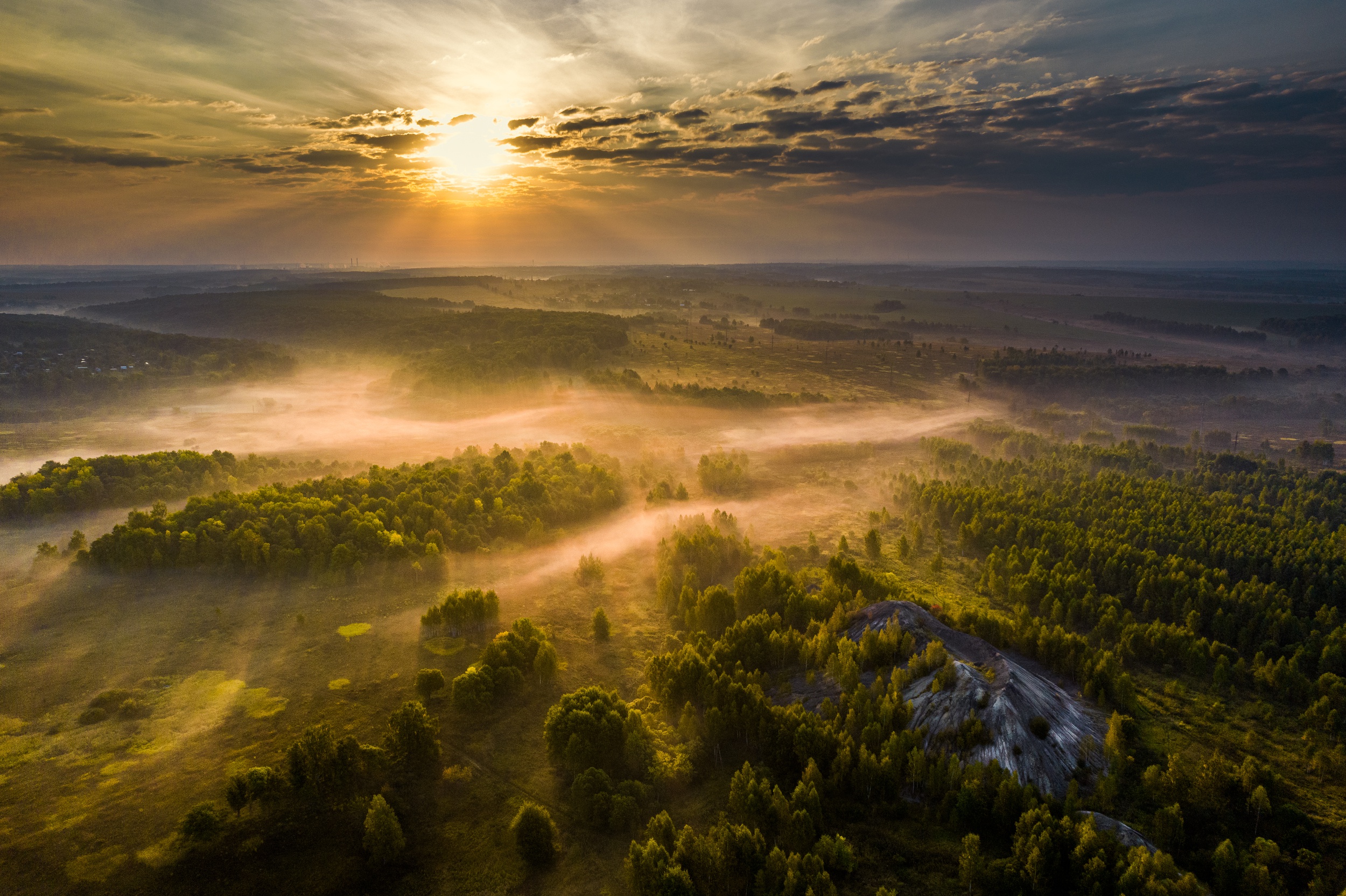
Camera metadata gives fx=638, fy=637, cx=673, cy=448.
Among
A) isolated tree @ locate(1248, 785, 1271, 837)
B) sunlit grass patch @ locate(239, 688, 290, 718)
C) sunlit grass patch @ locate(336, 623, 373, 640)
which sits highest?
isolated tree @ locate(1248, 785, 1271, 837)

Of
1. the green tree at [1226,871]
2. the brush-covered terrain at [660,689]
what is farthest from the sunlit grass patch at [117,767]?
the green tree at [1226,871]

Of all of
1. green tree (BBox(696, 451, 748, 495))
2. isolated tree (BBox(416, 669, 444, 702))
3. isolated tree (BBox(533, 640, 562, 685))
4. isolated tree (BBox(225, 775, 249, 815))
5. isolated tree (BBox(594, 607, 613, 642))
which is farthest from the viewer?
green tree (BBox(696, 451, 748, 495))

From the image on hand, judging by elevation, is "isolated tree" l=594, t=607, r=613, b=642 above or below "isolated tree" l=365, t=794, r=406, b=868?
below

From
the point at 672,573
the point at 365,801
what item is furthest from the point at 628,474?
the point at 365,801

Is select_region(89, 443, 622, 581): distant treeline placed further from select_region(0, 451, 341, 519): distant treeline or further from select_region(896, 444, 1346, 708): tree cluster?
select_region(896, 444, 1346, 708): tree cluster

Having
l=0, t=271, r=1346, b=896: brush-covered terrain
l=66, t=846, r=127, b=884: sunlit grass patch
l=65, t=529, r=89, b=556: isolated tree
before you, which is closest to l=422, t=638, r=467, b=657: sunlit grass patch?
l=0, t=271, r=1346, b=896: brush-covered terrain

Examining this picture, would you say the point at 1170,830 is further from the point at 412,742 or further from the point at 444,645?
the point at 444,645

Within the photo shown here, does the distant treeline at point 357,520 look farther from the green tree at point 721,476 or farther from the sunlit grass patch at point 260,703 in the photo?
the sunlit grass patch at point 260,703
